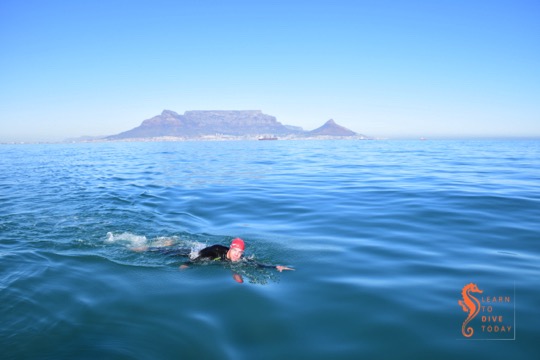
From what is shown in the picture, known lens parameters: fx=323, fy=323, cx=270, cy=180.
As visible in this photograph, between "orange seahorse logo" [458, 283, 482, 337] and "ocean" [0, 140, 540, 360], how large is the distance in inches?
1.1

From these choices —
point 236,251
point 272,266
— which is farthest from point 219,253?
point 272,266

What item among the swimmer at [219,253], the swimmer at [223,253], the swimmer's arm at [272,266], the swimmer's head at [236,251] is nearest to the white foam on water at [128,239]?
the swimmer at [219,253]

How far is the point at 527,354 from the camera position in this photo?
391cm

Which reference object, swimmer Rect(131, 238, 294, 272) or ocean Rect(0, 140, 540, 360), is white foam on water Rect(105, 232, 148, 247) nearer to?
ocean Rect(0, 140, 540, 360)

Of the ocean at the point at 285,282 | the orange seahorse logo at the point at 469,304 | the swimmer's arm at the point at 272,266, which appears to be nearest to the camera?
the ocean at the point at 285,282

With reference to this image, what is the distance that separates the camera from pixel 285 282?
20.1ft

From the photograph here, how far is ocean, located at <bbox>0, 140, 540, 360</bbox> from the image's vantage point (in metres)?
4.24

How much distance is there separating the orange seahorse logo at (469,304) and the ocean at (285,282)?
3 cm

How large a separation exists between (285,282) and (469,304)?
3.03 metres

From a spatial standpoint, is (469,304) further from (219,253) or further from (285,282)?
(219,253)

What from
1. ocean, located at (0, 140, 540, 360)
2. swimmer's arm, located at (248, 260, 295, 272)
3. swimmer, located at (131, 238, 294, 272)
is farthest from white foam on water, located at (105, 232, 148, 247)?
swimmer's arm, located at (248, 260, 295, 272)

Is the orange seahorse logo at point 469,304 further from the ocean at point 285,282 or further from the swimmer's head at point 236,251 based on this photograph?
the swimmer's head at point 236,251

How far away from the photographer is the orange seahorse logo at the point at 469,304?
4465mm

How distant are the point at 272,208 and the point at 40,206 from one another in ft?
30.7
